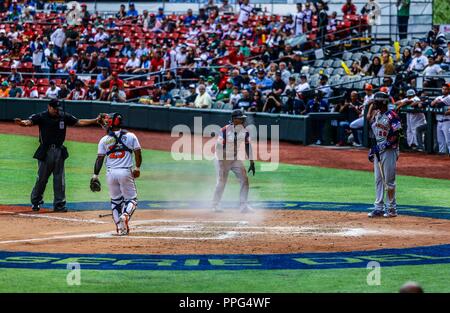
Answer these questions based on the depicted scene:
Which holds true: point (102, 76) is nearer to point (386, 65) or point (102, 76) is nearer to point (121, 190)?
point (386, 65)

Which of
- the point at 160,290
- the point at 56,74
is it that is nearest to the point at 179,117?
the point at 56,74

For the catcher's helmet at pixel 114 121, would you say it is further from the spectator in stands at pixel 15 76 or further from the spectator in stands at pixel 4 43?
the spectator in stands at pixel 4 43

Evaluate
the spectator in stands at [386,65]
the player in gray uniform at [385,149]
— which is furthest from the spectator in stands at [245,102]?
the player in gray uniform at [385,149]

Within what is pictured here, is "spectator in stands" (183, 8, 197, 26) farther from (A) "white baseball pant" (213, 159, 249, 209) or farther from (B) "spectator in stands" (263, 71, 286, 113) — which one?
(A) "white baseball pant" (213, 159, 249, 209)

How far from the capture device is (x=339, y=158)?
84.2 feet

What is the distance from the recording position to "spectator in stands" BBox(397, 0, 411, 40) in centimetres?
3259

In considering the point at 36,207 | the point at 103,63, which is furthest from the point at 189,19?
the point at 36,207

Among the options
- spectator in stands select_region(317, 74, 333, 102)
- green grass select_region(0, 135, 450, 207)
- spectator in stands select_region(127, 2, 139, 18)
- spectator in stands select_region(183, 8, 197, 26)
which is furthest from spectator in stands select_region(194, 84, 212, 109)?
spectator in stands select_region(127, 2, 139, 18)

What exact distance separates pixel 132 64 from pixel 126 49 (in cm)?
174

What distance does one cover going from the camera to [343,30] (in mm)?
33812

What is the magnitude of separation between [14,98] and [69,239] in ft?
78.7

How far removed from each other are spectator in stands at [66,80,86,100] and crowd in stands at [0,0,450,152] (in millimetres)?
36
